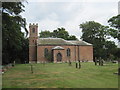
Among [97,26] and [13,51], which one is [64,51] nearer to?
[13,51]

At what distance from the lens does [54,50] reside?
201 ft

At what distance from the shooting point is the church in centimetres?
6247

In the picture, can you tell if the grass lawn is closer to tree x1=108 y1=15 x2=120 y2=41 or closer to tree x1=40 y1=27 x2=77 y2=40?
tree x1=108 y1=15 x2=120 y2=41

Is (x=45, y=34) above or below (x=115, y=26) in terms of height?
above

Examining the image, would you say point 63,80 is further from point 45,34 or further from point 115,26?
point 45,34

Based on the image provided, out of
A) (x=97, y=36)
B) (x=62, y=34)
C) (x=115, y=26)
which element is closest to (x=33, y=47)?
(x=62, y=34)

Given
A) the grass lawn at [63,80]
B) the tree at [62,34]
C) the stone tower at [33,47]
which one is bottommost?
the grass lawn at [63,80]

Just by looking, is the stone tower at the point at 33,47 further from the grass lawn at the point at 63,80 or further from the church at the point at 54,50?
the grass lawn at the point at 63,80

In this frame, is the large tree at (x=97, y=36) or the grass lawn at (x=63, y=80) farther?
the large tree at (x=97, y=36)

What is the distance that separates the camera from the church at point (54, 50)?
6247cm

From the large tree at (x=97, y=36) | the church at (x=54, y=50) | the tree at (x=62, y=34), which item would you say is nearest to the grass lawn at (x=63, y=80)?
the church at (x=54, y=50)

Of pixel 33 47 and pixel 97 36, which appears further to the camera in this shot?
pixel 97 36

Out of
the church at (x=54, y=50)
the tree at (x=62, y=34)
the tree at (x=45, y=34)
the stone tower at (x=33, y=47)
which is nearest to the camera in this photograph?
the church at (x=54, y=50)

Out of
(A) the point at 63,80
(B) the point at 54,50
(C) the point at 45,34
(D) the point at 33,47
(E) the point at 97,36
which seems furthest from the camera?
(C) the point at 45,34
